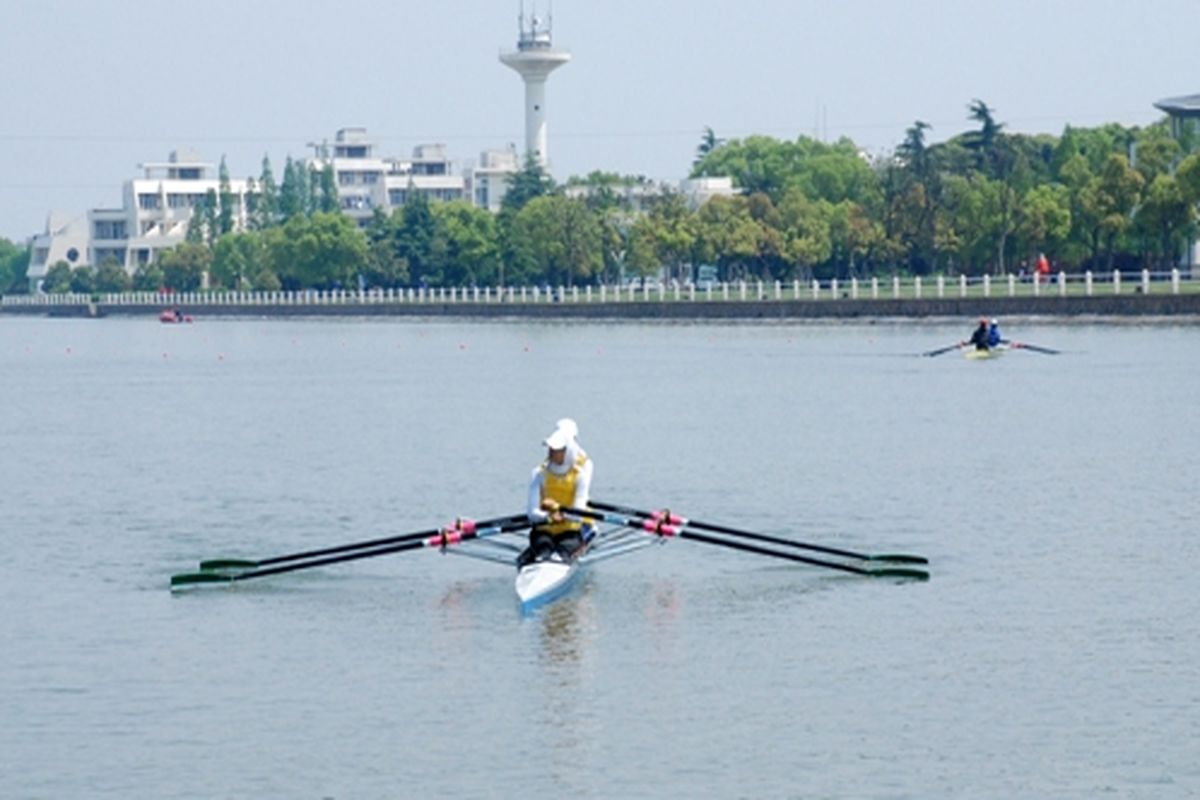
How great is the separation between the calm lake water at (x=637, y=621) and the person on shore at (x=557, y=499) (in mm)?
642

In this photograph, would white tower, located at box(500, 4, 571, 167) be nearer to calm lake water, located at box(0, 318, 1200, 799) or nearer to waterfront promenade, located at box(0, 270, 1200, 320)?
waterfront promenade, located at box(0, 270, 1200, 320)

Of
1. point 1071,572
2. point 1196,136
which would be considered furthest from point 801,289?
point 1071,572

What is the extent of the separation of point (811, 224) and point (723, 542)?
3975 inches

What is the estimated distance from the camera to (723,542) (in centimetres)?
2583

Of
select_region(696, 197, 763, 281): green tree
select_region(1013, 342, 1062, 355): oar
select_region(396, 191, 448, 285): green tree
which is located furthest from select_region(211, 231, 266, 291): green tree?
select_region(1013, 342, 1062, 355): oar

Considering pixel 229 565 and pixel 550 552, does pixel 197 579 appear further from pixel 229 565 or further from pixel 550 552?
pixel 550 552

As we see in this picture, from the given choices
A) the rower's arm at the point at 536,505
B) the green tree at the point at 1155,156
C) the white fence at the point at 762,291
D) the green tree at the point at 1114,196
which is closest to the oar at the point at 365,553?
the rower's arm at the point at 536,505

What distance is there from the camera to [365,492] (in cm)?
3788

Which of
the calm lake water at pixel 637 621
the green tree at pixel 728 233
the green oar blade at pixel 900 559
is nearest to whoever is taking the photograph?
the calm lake water at pixel 637 621

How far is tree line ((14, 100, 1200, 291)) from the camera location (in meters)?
103

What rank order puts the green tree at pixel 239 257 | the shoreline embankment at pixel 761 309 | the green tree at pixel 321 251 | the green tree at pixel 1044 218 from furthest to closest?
the green tree at pixel 239 257 → the green tree at pixel 321 251 → the green tree at pixel 1044 218 → the shoreline embankment at pixel 761 309

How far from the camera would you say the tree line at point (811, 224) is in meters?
103

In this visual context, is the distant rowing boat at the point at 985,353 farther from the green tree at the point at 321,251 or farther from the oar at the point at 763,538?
the green tree at the point at 321,251

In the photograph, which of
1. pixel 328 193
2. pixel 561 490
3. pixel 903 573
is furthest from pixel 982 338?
pixel 328 193
